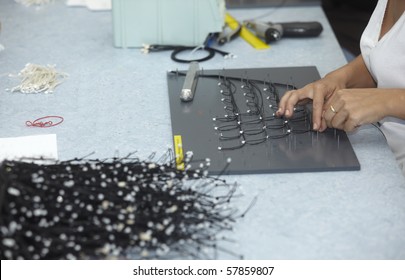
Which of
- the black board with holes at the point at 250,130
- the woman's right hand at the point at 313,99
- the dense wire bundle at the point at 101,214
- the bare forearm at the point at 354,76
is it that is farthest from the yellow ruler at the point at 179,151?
the bare forearm at the point at 354,76

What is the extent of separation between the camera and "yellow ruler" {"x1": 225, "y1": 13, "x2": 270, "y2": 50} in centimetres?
191

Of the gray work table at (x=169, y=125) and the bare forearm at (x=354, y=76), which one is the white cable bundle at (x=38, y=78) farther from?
the bare forearm at (x=354, y=76)

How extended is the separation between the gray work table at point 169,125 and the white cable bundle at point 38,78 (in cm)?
2

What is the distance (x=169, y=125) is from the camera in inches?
56.4

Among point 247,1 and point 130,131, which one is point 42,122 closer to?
point 130,131

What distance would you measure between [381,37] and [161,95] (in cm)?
60

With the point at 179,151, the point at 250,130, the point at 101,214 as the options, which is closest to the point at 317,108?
the point at 250,130

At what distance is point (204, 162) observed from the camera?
1247mm

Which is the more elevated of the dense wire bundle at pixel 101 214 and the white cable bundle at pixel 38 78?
the dense wire bundle at pixel 101 214

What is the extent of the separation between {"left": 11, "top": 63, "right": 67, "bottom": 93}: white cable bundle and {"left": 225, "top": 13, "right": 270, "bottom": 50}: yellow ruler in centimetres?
61

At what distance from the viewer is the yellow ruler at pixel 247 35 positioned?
1910mm

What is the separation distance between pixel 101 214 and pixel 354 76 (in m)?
0.85

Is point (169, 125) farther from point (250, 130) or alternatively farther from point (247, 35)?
point (247, 35)
